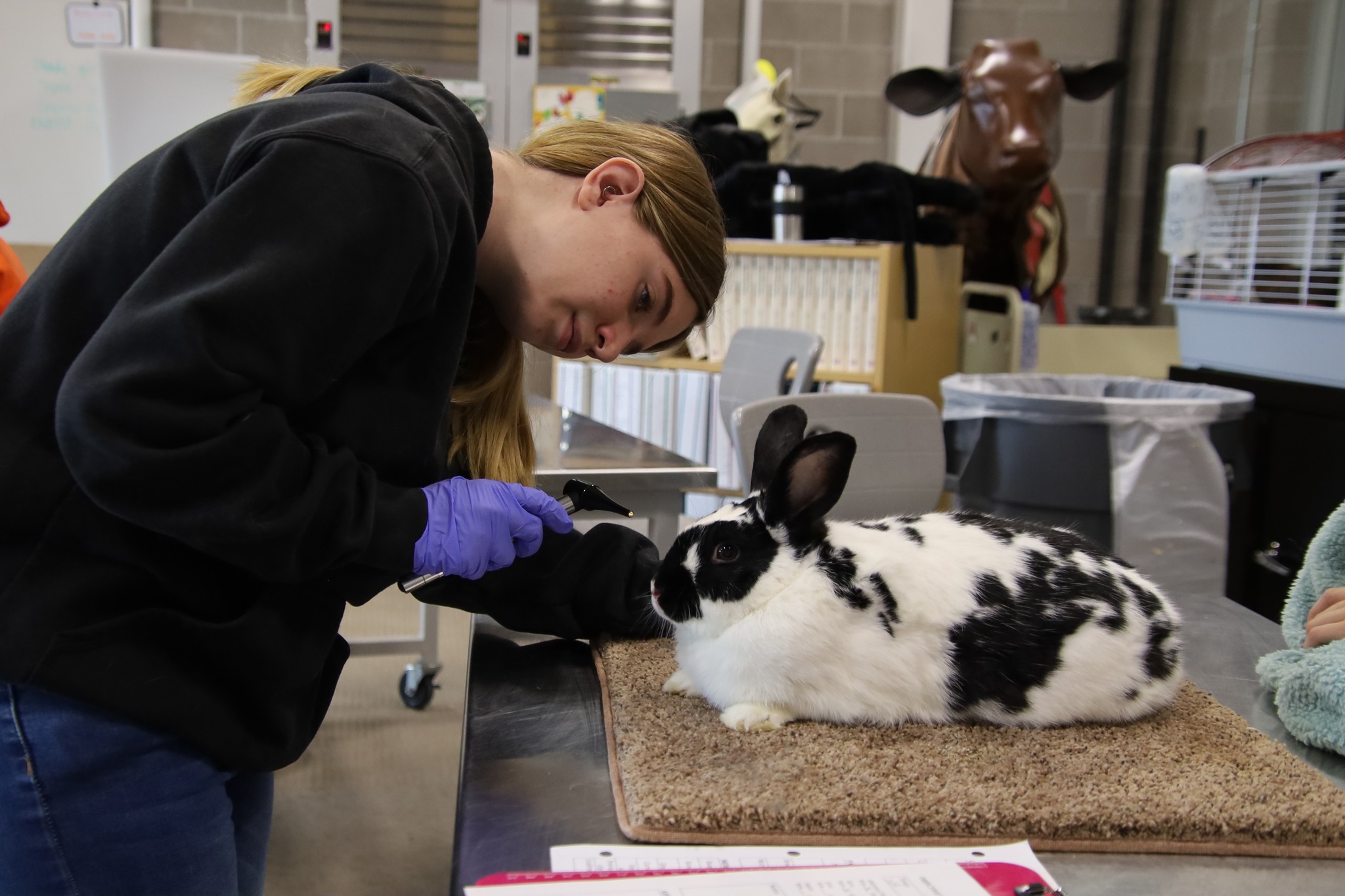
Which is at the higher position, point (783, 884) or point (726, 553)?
point (726, 553)

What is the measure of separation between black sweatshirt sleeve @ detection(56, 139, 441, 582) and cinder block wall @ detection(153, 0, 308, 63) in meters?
3.76

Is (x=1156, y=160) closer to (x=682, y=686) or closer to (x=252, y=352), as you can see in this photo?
(x=682, y=686)

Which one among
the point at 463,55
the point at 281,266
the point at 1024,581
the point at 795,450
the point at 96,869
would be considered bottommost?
the point at 96,869

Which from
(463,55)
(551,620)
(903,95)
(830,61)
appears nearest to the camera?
(551,620)

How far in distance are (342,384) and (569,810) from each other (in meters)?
0.35

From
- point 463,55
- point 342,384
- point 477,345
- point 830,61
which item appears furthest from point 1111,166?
point 342,384

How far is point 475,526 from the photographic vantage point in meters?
0.85

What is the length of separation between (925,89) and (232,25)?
8.83ft

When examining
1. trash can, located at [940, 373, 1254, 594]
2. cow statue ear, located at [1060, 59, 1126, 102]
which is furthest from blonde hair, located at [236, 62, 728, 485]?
cow statue ear, located at [1060, 59, 1126, 102]

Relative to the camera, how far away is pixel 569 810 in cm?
67

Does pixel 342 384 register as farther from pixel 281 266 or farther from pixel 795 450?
pixel 795 450

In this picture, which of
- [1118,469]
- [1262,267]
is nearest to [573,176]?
[1118,469]

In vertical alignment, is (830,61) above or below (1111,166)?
above

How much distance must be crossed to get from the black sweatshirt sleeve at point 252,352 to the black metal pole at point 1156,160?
4.30 metres
